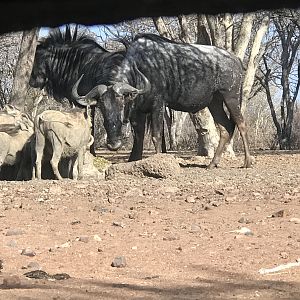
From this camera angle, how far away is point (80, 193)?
30.6ft

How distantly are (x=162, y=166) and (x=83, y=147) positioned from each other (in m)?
1.40

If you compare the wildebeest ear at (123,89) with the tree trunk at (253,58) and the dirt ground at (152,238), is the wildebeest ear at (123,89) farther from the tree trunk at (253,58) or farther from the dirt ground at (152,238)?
the tree trunk at (253,58)

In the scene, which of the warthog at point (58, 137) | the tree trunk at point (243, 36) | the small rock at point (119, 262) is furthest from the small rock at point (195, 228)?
the tree trunk at point (243, 36)

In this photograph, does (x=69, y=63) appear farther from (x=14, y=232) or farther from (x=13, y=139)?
(x=14, y=232)

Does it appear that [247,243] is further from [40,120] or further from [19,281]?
[40,120]

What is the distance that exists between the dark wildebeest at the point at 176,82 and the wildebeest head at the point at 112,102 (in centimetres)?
2

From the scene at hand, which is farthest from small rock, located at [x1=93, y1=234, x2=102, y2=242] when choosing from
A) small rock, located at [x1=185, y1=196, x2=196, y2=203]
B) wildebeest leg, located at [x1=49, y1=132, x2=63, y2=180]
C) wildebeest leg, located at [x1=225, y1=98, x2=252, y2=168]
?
wildebeest leg, located at [x1=225, y1=98, x2=252, y2=168]

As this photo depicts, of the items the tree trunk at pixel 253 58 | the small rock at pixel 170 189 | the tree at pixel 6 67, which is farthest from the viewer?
the tree at pixel 6 67

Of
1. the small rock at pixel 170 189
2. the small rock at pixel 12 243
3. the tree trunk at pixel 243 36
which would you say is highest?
the tree trunk at pixel 243 36

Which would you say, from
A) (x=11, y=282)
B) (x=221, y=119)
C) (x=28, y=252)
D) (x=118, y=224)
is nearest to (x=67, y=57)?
(x=221, y=119)

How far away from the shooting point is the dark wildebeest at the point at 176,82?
1213 centimetres

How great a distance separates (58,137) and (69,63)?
8.93ft

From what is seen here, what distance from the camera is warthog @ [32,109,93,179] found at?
1102 cm

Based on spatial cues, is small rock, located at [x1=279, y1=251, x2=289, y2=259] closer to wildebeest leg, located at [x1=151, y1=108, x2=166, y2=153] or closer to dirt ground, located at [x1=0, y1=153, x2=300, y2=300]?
dirt ground, located at [x1=0, y1=153, x2=300, y2=300]
